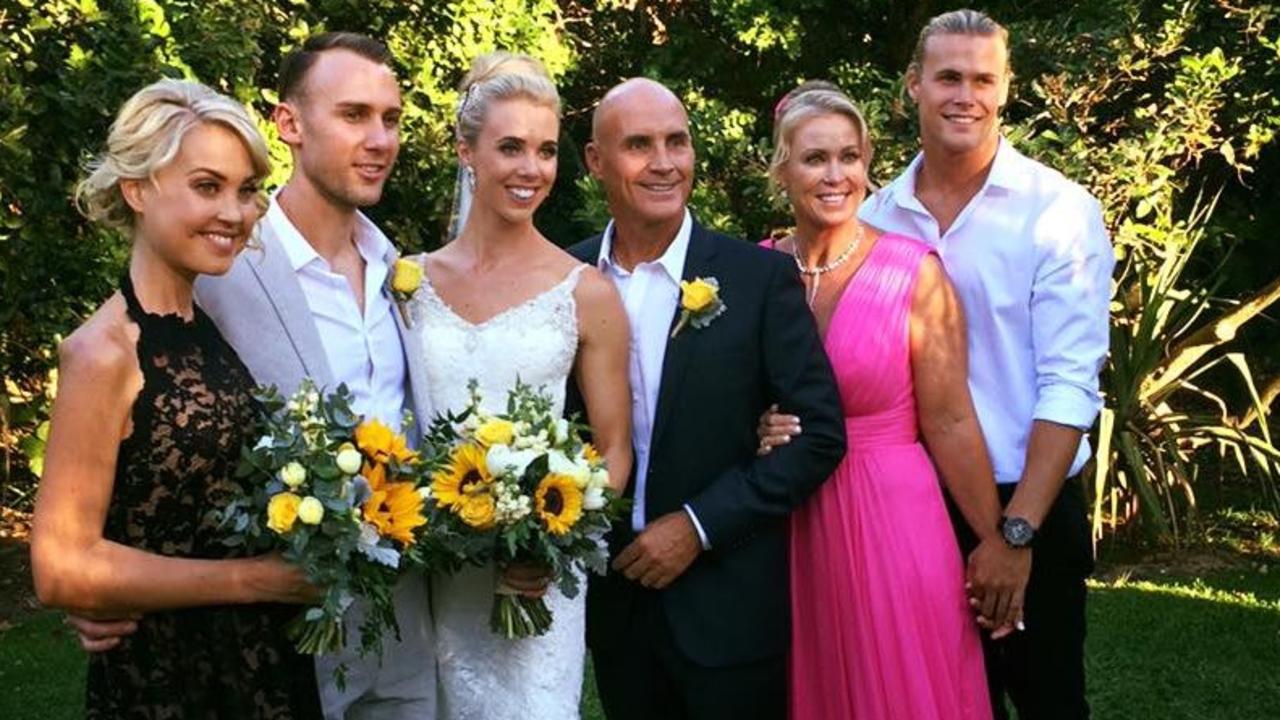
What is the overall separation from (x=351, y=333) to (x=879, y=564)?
156 centimetres

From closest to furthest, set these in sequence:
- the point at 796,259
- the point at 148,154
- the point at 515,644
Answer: the point at 148,154 < the point at 515,644 < the point at 796,259

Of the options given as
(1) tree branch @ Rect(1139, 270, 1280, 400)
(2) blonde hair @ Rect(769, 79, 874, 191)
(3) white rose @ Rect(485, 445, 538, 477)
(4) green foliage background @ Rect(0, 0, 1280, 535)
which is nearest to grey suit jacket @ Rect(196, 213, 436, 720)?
(3) white rose @ Rect(485, 445, 538, 477)

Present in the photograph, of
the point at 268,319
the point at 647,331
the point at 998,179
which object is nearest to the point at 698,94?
the point at 998,179

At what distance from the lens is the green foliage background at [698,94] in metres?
8.09

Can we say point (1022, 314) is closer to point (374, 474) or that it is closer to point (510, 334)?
point (510, 334)

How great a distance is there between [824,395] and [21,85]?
17.4 feet

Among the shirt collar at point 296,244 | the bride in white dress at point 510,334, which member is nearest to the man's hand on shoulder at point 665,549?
the bride in white dress at point 510,334

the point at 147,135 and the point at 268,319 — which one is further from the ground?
the point at 147,135

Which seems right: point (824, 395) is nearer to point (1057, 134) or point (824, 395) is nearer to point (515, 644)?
point (515, 644)

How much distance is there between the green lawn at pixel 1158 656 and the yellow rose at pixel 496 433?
408cm

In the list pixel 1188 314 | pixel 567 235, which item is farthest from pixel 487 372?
pixel 1188 314

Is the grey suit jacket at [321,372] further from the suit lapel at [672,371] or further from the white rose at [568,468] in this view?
the suit lapel at [672,371]

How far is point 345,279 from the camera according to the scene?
3.77 meters

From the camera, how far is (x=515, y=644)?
381 centimetres
